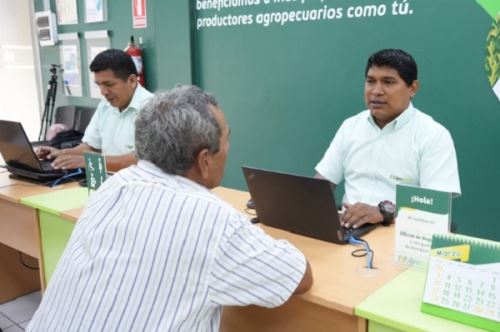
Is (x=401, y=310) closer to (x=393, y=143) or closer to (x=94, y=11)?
(x=393, y=143)

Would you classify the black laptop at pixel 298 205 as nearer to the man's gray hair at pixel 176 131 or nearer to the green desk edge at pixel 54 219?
the man's gray hair at pixel 176 131

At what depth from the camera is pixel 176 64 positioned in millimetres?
3744

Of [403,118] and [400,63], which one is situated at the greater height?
[400,63]

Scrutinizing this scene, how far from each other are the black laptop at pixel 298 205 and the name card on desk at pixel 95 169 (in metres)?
0.64

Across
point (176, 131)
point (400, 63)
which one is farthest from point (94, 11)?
point (176, 131)

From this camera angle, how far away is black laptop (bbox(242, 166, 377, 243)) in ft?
4.50

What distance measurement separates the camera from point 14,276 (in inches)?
113

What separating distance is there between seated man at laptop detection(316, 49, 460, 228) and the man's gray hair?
0.98 m

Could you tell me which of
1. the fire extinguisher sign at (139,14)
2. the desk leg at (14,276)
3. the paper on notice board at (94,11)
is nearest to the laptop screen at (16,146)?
the desk leg at (14,276)

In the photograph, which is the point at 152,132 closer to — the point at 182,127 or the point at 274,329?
the point at 182,127

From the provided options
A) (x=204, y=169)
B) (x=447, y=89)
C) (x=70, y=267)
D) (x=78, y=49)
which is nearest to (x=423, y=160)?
(x=447, y=89)

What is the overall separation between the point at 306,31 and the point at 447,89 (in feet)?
3.09

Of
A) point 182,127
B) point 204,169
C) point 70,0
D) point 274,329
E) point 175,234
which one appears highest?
point 70,0

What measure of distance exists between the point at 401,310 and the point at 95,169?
1287 millimetres
